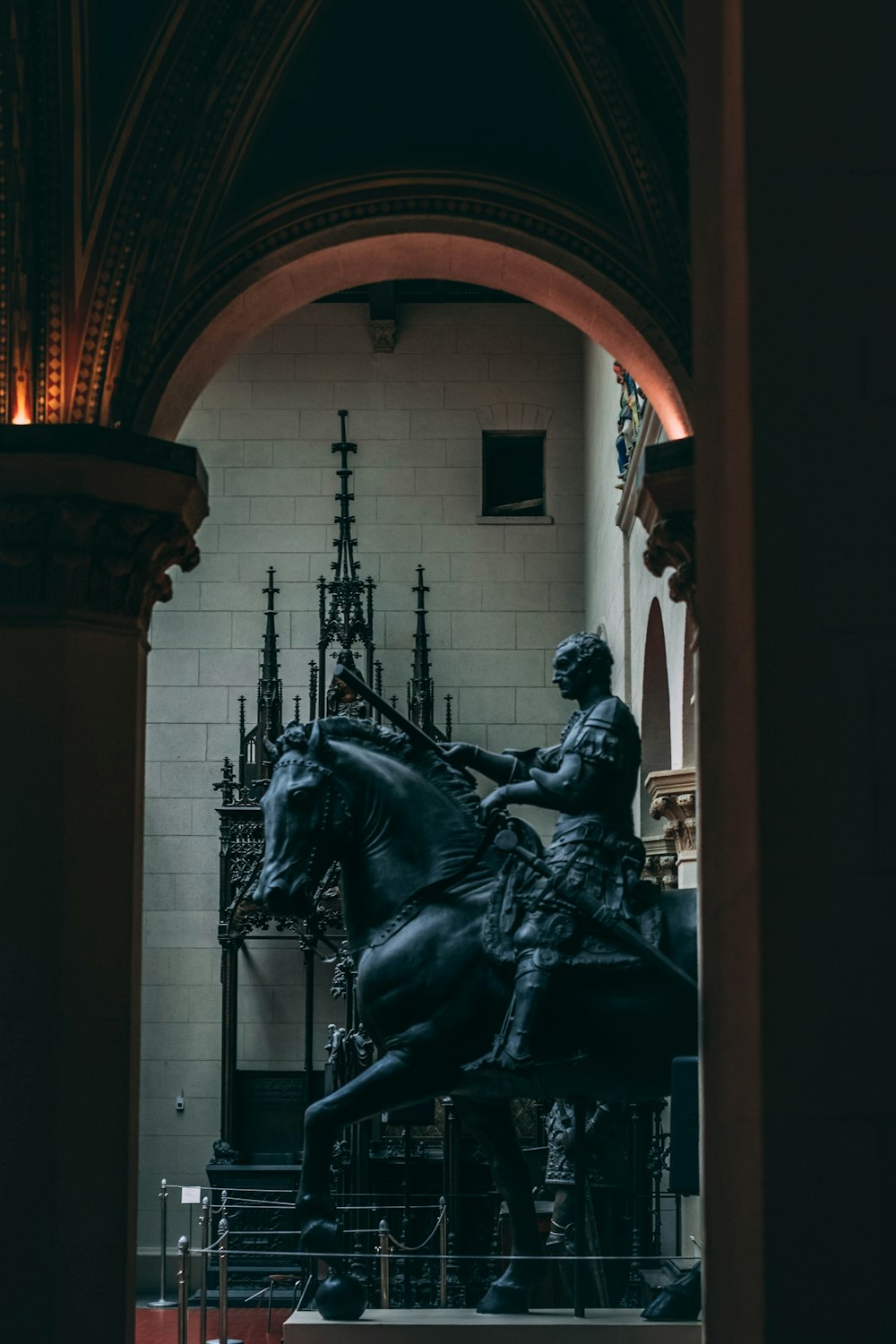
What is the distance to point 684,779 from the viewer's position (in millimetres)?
11102

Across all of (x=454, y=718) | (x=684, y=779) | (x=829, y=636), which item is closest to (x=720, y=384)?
(x=829, y=636)

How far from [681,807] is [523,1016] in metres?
4.45

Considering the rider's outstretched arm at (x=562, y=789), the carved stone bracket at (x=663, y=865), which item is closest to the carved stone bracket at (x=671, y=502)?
the rider's outstretched arm at (x=562, y=789)

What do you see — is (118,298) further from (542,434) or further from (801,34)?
(542,434)

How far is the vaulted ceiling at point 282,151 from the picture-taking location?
7438 mm

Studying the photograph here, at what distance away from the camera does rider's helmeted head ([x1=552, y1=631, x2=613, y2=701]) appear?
743cm

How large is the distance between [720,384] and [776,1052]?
1276 mm

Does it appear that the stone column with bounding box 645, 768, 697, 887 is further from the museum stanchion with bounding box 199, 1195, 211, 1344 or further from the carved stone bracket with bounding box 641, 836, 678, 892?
the museum stanchion with bounding box 199, 1195, 211, 1344

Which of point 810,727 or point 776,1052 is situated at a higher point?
point 810,727

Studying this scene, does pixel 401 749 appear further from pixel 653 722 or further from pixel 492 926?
pixel 653 722

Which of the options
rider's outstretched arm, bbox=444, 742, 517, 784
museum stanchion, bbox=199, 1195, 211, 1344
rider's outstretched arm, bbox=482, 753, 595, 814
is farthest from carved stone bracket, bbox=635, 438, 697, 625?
museum stanchion, bbox=199, 1195, 211, 1344

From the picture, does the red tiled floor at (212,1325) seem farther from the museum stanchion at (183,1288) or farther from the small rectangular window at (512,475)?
the small rectangular window at (512,475)

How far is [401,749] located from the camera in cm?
771

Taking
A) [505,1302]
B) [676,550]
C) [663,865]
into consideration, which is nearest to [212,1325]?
[663,865]
